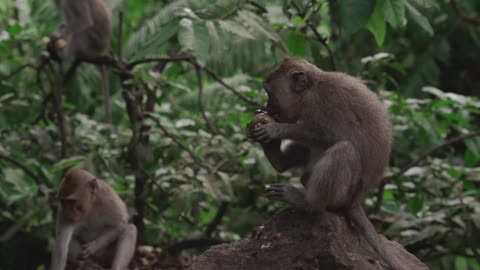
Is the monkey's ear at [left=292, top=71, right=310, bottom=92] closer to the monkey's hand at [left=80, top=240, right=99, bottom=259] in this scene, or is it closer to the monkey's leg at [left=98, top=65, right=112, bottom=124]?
the monkey's hand at [left=80, top=240, right=99, bottom=259]

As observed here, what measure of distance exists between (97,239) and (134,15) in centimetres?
647

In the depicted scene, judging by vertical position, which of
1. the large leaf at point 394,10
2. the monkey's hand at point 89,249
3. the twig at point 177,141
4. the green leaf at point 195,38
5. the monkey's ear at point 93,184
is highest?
the large leaf at point 394,10

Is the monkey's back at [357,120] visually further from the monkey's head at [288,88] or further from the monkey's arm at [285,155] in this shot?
the monkey's arm at [285,155]

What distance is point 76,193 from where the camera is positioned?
5461 millimetres

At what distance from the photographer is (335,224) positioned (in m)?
3.86

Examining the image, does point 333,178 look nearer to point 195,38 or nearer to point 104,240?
point 195,38

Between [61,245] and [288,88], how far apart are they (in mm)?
2418

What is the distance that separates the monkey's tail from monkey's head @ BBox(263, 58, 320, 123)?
0.65 meters

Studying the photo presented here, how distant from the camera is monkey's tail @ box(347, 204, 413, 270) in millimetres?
3814

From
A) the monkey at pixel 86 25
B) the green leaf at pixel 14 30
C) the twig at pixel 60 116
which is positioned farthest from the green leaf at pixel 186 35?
the monkey at pixel 86 25

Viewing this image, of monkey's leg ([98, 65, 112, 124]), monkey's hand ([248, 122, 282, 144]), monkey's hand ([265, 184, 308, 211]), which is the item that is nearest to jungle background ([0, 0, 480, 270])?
monkey's leg ([98, 65, 112, 124])

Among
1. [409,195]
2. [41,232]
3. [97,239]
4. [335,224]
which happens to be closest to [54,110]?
[41,232]

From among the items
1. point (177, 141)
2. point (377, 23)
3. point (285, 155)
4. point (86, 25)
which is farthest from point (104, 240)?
point (86, 25)

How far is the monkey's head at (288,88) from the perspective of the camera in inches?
160
